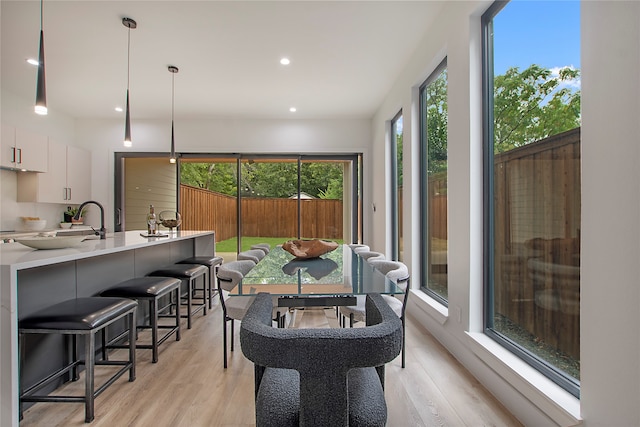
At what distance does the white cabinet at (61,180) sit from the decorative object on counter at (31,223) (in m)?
0.28

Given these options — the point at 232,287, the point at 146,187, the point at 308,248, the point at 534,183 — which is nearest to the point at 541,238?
the point at 534,183

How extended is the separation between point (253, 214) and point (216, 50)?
314 cm

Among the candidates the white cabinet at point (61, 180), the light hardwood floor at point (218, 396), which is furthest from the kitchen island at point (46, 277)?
the white cabinet at point (61, 180)

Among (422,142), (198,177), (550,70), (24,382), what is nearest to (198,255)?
(198,177)

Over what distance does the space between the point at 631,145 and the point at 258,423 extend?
1565mm

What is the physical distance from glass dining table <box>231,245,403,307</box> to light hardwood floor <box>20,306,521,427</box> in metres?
0.79

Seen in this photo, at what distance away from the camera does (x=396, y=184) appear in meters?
4.99

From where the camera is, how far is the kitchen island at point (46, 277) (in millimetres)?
1405

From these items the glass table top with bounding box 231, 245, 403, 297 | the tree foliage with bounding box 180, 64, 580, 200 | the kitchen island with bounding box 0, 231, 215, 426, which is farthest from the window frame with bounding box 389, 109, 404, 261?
the kitchen island with bounding box 0, 231, 215, 426

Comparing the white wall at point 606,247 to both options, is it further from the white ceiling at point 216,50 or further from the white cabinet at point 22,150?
the white cabinet at point 22,150

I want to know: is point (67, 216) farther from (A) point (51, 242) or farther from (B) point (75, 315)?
(B) point (75, 315)

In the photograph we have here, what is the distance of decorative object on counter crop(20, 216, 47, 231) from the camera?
470 cm

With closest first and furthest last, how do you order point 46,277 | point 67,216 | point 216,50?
point 46,277 < point 216,50 < point 67,216

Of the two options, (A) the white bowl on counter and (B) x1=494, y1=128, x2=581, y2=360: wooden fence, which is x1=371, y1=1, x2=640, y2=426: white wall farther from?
(A) the white bowl on counter
